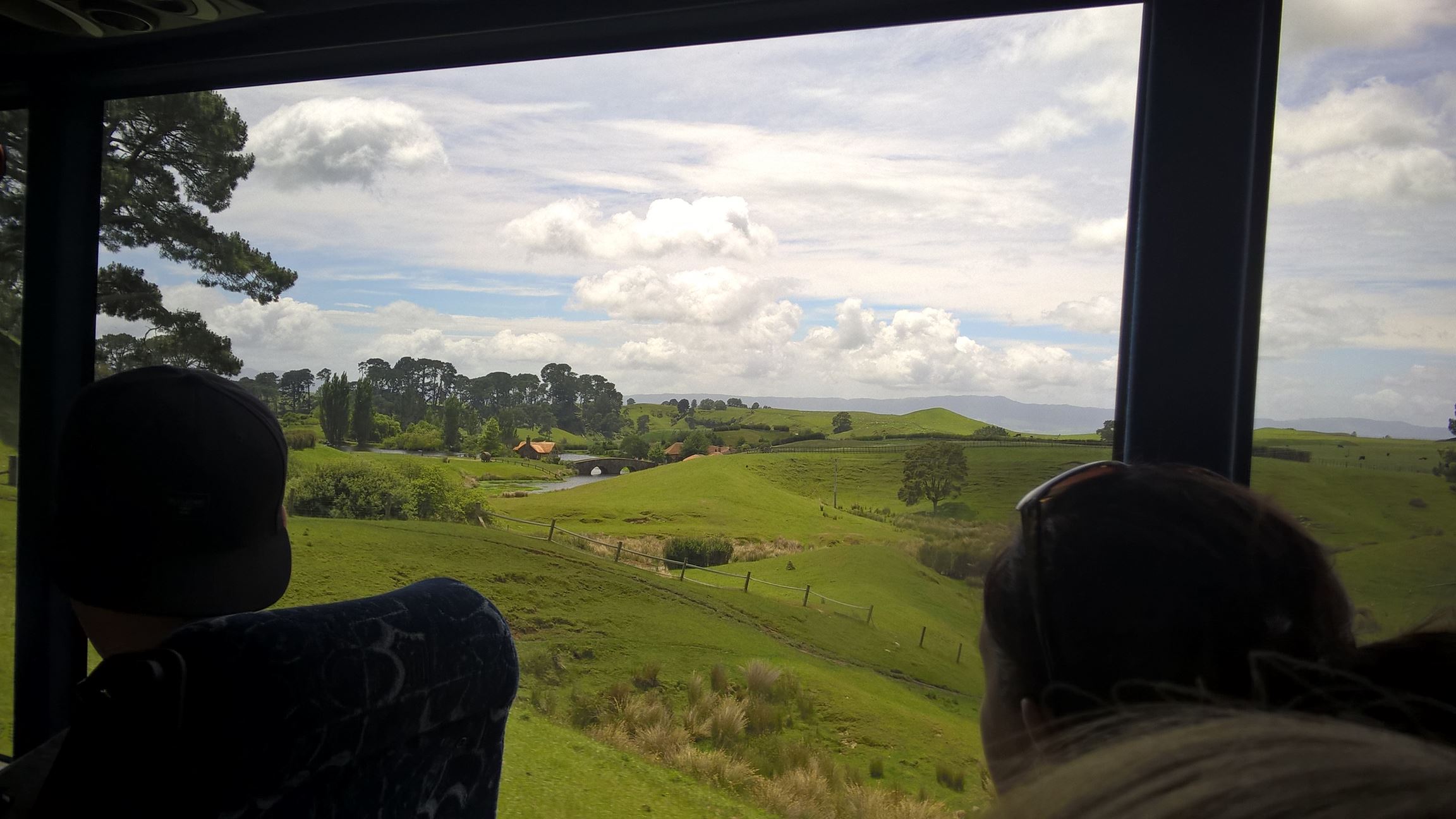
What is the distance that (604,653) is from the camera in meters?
2.12

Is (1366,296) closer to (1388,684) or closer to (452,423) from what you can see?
(1388,684)

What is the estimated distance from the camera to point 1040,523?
0.64 m

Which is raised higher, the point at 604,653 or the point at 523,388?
the point at 523,388

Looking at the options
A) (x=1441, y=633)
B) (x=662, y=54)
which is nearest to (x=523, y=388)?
(x=662, y=54)

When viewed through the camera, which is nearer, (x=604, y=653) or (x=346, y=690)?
(x=346, y=690)

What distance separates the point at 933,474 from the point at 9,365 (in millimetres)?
2856

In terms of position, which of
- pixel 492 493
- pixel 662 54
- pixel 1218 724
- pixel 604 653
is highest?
pixel 662 54

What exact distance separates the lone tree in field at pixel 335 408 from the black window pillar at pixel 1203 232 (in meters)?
2.29

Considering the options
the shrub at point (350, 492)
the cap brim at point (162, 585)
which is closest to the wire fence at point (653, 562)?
the shrub at point (350, 492)

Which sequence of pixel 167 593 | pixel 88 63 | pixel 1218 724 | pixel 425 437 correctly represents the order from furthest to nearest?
pixel 425 437, pixel 88 63, pixel 167 593, pixel 1218 724

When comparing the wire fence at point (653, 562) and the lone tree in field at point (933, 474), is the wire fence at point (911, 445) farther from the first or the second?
the wire fence at point (653, 562)

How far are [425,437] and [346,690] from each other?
194 cm

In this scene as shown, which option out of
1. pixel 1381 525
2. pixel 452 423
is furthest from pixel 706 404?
pixel 1381 525

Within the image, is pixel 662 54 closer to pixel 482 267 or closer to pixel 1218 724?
pixel 482 267
